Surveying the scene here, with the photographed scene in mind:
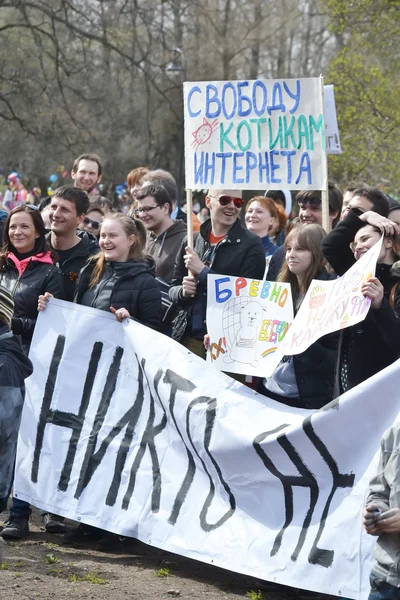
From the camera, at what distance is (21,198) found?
35.7 m

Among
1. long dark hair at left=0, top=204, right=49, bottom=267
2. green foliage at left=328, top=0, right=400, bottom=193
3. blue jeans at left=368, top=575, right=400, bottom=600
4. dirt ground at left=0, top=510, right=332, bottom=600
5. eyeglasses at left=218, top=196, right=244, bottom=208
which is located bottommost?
dirt ground at left=0, top=510, right=332, bottom=600

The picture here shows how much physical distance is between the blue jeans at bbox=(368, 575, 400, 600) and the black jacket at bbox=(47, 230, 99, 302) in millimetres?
3481

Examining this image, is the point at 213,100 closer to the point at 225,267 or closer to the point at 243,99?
the point at 243,99

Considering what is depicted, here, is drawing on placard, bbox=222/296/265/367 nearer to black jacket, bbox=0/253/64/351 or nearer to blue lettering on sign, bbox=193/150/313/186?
blue lettering on sign, bbox=193/150/313/186

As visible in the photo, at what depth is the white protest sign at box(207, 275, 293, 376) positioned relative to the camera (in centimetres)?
546

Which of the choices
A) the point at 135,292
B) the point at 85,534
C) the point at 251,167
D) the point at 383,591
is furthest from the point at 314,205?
the point at 383,591

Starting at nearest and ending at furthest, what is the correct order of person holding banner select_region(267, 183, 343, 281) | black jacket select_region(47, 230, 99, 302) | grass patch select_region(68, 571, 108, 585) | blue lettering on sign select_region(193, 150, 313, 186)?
grass patch select_region(68, 571, 108, 585), blue lettering on sign select_region(193, 150, 313, 186), black jacket select_region(47, 230, 99, 302), person holding banner select_region(267, 183, 343, 281)

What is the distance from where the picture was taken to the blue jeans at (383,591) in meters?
3.41

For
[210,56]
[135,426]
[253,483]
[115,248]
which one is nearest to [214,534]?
[253,483]

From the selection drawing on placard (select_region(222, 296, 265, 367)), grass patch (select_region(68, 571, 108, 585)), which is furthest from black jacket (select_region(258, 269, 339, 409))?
grass patch (select_region(68, 571, 108, 585))

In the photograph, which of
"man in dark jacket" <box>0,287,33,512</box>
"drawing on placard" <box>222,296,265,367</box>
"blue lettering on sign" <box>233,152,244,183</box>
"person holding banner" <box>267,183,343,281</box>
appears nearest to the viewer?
"man in dark jacket" <box>0,287,33,512</box>

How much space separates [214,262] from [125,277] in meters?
0.52

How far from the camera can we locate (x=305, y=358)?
205 inches

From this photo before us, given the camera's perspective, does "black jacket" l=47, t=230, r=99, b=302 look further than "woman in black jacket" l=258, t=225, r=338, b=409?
Yes
